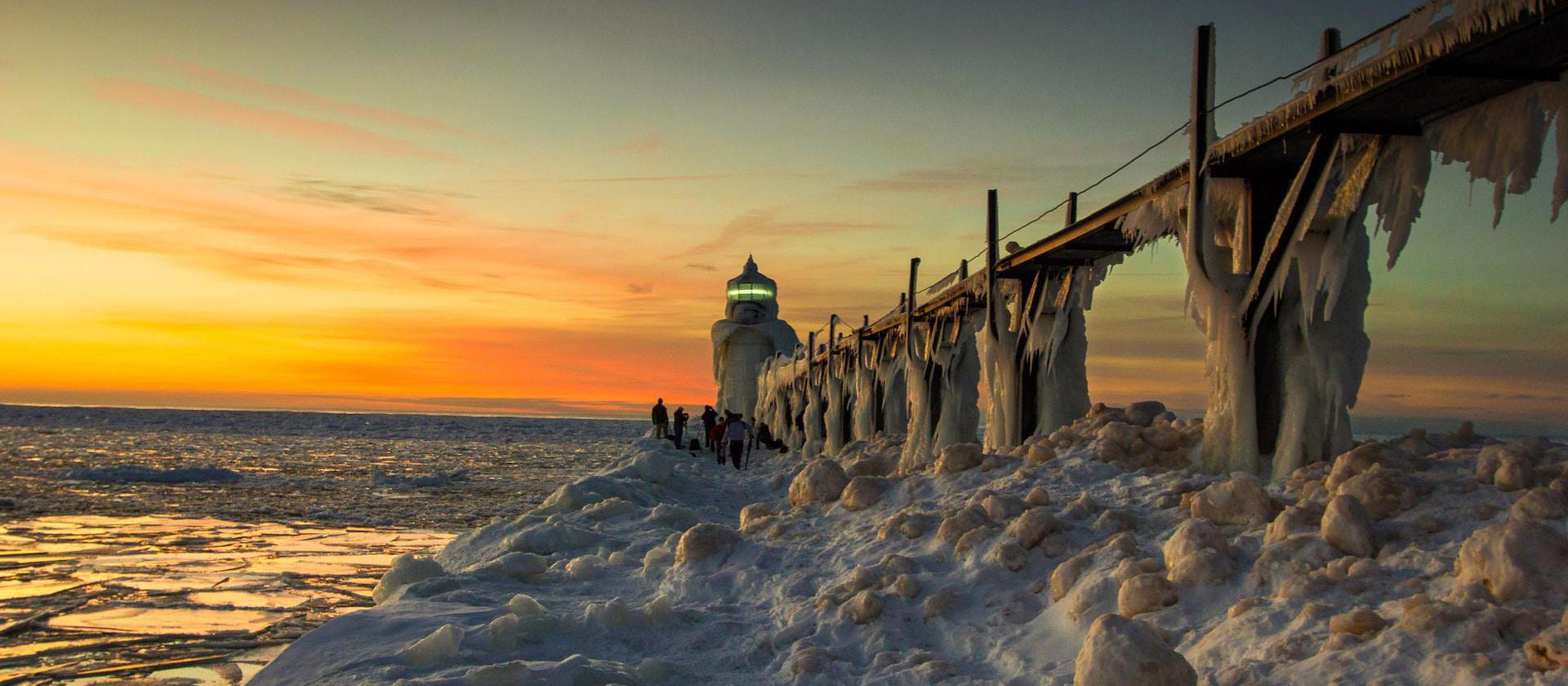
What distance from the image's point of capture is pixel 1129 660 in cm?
428

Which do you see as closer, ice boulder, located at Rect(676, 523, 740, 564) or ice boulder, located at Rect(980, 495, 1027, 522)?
ice boulder, located at Rect(980, 495, 1027, 522)

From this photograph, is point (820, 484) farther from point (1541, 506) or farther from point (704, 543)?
point (1541, 506)

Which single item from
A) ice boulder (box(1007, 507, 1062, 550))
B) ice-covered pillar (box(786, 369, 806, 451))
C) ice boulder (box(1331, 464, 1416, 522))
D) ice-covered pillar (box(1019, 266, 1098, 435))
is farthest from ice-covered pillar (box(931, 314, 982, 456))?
ice-covered pillar (box(786, 369, 806, 451))

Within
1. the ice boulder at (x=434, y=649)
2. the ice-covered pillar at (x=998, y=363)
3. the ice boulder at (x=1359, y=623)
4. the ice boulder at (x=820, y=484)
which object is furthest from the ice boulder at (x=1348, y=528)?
the ice-covered pillar at (x=998, y=363)

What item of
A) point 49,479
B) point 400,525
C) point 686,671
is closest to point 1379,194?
point 686,671

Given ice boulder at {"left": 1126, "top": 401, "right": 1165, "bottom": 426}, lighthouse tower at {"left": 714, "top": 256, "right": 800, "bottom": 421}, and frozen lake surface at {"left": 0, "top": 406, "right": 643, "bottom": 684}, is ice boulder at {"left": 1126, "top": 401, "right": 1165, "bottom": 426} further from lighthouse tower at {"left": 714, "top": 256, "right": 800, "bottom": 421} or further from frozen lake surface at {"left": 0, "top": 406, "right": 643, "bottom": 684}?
lighthouse tower at {"left": 714, "top": 256, "right": 800, "bottom": 421}

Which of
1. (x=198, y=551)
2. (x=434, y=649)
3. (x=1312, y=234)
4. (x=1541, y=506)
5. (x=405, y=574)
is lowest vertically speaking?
(x=198, y=551)

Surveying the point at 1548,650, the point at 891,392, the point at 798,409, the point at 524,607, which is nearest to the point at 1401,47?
the point at 1548,650

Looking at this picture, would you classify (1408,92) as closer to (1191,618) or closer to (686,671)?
(1191,618)

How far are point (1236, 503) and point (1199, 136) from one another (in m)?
3.72

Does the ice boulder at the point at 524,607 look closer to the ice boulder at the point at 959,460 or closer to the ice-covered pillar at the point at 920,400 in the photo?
the ice boulder at the point at 959,460

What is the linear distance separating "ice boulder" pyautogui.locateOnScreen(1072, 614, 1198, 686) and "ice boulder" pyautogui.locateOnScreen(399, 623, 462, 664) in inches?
135

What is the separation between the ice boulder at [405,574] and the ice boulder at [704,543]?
2156 millimetres

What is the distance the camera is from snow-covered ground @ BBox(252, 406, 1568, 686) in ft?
14.1
